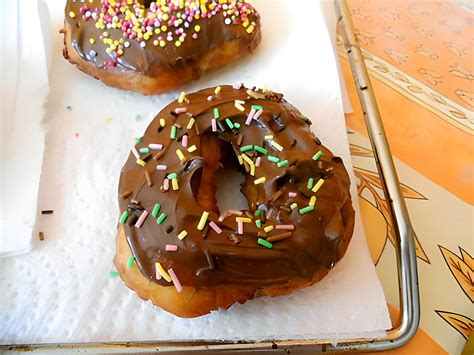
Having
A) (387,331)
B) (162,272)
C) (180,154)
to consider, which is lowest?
(387,331)

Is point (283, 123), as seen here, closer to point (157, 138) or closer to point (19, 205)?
point (157, 138)

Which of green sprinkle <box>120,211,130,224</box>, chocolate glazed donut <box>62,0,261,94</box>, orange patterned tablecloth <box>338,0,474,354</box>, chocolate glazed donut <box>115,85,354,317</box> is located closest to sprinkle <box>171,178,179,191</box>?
chocolate glazed donut <box>115,85,354,317</box>

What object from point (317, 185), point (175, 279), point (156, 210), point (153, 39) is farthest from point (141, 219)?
point (153, 39)

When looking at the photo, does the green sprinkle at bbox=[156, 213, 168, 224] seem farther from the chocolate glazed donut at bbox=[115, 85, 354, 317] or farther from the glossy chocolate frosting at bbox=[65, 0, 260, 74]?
the glossy chocolate frosting at bbox=[65, 0, 260, 74]

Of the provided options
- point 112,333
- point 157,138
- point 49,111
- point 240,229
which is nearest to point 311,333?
point 240,229

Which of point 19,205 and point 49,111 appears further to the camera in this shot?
point 49,111

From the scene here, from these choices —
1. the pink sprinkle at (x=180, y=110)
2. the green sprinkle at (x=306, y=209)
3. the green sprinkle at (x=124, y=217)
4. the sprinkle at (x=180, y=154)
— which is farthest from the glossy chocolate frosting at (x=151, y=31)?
the green sprinkle at (x=306, y=209)

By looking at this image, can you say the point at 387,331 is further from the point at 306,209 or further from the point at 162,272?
→ the point at 162,272
